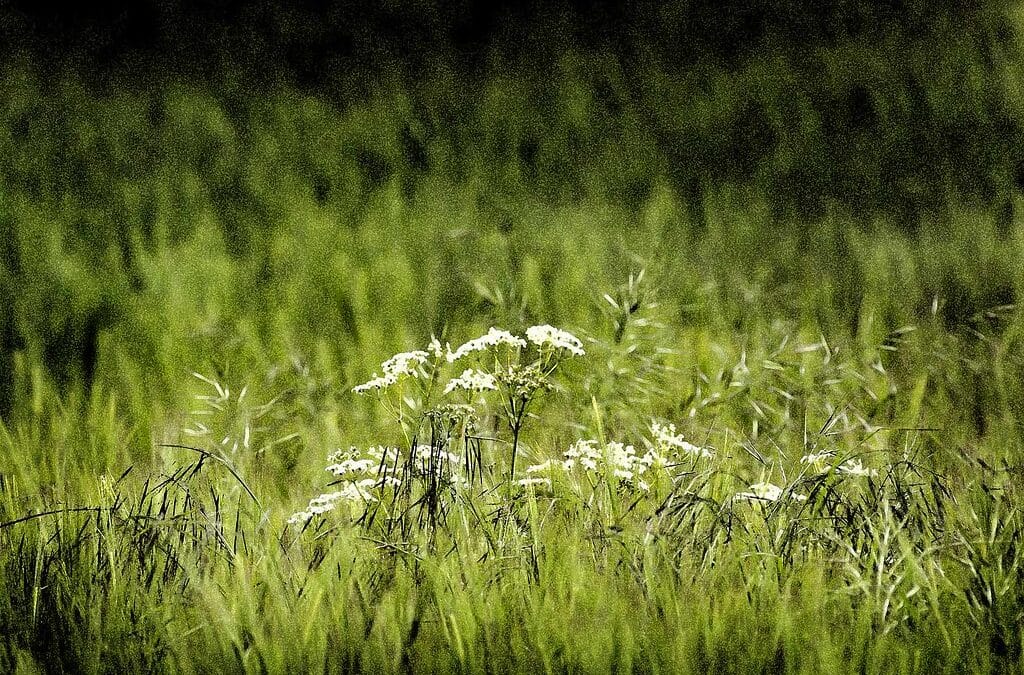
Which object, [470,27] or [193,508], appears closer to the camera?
[193,508]

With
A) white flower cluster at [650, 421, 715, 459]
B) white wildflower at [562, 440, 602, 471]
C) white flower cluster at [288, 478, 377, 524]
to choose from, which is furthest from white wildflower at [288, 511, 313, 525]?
white flower cluster at [650, 421, 715, 459]

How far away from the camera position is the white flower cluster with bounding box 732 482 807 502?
1.61 m

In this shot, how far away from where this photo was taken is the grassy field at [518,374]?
1.41 metres

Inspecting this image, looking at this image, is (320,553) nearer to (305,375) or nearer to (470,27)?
(305,375)

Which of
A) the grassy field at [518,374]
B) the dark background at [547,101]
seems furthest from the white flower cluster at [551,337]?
the dark background at [547,101]

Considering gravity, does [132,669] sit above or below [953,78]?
below

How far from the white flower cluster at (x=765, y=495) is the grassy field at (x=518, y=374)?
2 centimetres

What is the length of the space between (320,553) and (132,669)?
0.33 meters

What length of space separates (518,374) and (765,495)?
18.2 inches

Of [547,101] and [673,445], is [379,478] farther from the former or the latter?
[547,101]

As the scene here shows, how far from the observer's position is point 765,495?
170 cm

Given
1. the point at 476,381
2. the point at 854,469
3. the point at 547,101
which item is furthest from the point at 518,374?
the point at 547,101

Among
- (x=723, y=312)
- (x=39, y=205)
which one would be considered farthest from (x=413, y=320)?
(x=39, y=205)

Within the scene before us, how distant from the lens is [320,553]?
1.60 meters
